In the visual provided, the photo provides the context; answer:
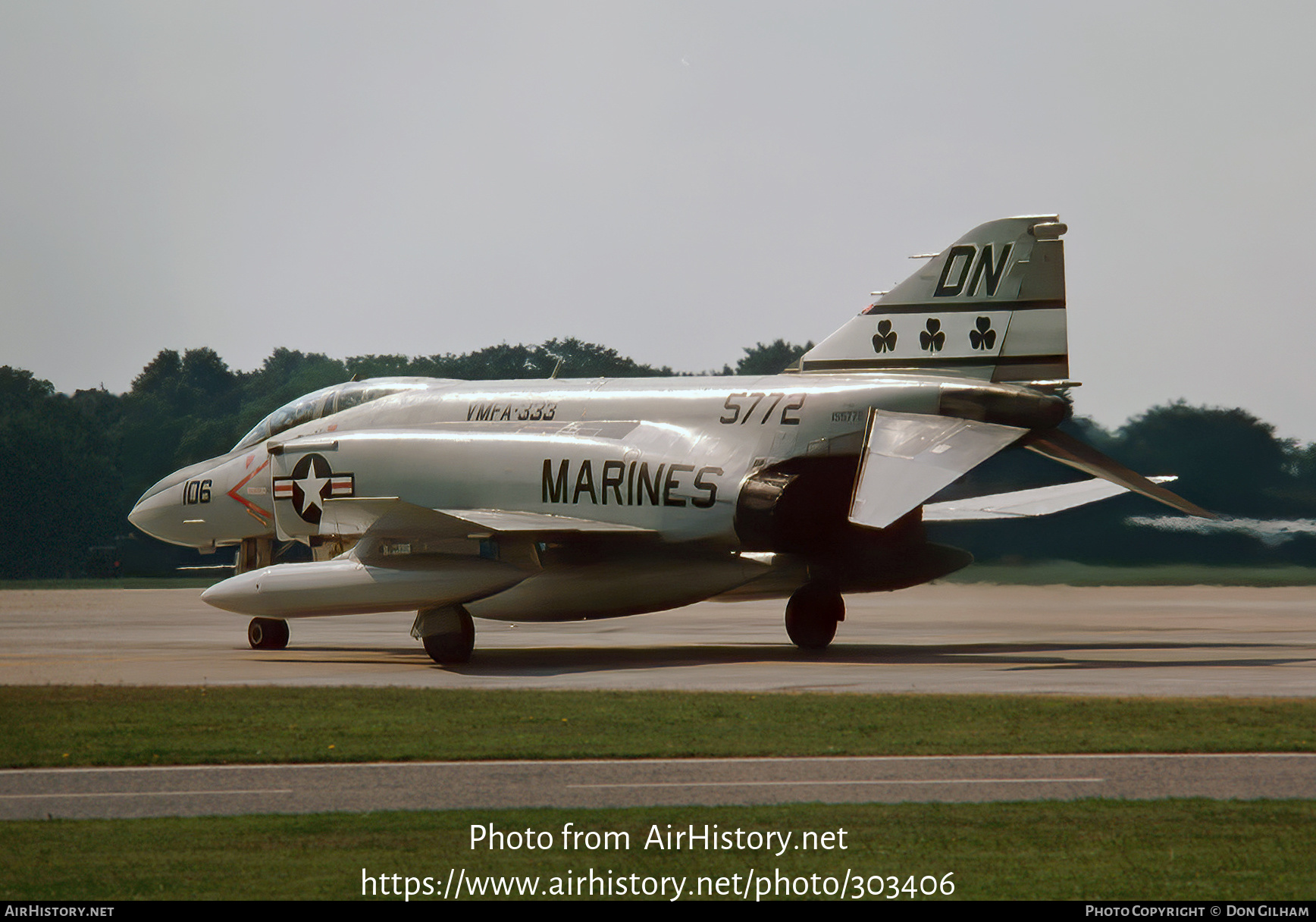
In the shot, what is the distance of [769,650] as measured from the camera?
67.7 ft

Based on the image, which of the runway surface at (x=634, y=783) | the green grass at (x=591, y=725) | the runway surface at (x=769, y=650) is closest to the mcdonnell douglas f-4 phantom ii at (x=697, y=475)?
the runway surface at (x=769, y=650)

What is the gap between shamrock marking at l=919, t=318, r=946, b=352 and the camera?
63.6 ft

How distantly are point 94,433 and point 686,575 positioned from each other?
1952 inches

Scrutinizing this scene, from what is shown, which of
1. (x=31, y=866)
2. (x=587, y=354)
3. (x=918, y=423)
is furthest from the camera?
(x=587, y=354)

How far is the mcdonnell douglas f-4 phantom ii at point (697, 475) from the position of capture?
709 inches

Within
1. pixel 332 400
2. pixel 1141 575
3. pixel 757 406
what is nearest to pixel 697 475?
pixel 757 406

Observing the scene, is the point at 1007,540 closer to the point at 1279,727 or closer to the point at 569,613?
the point at 569,613

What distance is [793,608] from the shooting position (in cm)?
2025

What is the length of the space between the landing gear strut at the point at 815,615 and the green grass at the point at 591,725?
21.5ft

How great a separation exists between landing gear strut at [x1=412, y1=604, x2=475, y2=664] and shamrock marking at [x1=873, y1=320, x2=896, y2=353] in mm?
6771

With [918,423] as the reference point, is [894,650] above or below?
below

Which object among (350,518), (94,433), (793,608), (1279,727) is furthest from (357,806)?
(94,433)

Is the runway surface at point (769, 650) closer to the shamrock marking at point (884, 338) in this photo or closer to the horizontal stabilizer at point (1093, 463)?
the horizontal stabilizer at point (1093, 463)

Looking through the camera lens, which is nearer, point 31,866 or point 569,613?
point 31,866
